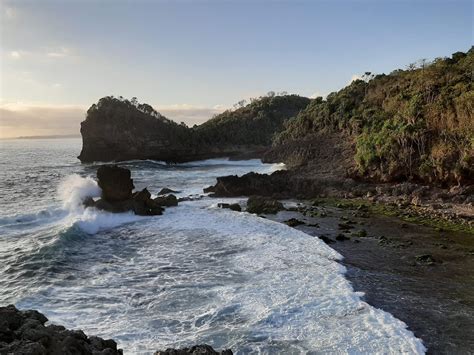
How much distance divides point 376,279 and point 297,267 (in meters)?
3.24

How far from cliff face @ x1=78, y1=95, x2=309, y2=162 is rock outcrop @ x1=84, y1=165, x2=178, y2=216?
56.9 meters

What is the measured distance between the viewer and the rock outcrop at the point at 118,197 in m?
30.6

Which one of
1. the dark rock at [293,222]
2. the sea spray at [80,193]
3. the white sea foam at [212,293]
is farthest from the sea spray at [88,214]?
the dark rock at [293,222]

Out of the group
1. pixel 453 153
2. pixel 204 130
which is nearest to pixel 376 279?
pixel 453 153

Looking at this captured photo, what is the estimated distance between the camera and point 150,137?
305ft

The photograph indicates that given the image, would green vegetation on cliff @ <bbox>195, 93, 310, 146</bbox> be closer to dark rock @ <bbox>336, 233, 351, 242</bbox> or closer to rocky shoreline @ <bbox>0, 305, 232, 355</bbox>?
dark rock @ <bbox>336, 233, 351, 242</bbox>

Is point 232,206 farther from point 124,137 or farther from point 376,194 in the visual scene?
point 124,137

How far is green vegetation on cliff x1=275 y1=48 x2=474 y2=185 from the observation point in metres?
31.0

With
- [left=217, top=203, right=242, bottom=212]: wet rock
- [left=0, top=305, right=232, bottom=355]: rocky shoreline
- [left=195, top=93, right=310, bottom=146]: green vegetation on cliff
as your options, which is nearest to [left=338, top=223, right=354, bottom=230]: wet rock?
[left=217, top=203, right=242, bottom=212]: wet rock

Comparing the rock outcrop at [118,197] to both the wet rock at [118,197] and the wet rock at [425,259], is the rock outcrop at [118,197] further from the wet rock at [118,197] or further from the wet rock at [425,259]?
the wet rock at [425,259]

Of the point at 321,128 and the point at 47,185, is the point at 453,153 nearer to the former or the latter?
the point at 321,128

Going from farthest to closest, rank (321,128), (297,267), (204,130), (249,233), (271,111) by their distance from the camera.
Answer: (271,111)
(204,130)
(321,128)
(249,233)
(297,267)

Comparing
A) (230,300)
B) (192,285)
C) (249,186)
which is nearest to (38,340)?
(230,300)

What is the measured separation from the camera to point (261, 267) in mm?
17891
